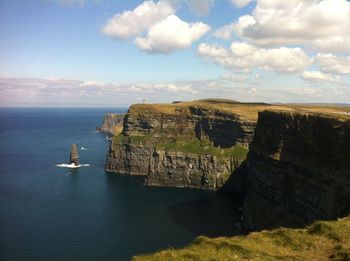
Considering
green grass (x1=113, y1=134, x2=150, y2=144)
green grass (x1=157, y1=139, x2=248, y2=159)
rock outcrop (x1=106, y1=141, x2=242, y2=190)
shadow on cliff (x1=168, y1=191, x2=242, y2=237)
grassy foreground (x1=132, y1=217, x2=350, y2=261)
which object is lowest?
shadow on cliff (x1=168, y1=191, x2=242, y2=237)

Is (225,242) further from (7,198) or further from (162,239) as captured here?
(7,198)

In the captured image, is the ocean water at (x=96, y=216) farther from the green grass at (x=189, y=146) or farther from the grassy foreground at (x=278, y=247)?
the grassy foreground at (x=278, y=247)

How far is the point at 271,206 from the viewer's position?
82750 millimetres

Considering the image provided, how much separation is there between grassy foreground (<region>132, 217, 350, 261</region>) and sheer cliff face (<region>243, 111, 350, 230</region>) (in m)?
29.7

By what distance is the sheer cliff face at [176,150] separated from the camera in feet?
484

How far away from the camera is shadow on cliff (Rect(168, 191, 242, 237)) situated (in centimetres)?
9419

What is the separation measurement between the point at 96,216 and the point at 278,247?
8083 centimetres

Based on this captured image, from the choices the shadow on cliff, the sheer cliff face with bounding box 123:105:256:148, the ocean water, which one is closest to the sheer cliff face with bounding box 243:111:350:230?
the shadow on cliff

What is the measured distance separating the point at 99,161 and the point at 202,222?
10434 cm

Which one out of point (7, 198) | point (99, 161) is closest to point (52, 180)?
point (7, 198)

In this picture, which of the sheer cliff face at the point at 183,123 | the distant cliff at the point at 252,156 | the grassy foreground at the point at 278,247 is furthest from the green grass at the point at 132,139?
the grassy foreground at the point at 278,247

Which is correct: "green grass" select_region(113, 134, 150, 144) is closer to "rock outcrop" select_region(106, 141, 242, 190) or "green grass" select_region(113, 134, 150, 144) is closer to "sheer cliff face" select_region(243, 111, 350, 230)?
"rock outcrop" select_region(106, 141, 242, 190)

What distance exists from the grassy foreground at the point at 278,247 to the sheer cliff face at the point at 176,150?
11123 centimetres

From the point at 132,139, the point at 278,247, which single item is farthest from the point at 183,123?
the point at 278,247
